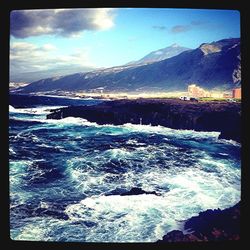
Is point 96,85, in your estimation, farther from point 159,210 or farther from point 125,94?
point 159,210

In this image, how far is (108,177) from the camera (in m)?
1.59

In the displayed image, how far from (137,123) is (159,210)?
22.2 inches

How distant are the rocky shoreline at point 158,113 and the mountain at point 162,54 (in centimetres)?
27

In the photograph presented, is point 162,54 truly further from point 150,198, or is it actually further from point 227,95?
point 150,198

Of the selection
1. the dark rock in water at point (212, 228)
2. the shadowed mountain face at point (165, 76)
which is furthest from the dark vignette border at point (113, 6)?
the shadowed mountain face at point (165, 76)

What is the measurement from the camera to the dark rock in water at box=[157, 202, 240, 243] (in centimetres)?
147

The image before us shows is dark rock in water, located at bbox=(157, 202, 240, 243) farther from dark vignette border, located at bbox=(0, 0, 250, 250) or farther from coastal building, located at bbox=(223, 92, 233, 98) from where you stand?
coastal building, located at bbox=(223, 92, 233, 98)

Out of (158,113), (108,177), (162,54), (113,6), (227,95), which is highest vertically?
(113,6)

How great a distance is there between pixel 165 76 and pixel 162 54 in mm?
175

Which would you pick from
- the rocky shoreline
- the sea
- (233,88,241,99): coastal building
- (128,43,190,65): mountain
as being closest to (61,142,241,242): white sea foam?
the sea

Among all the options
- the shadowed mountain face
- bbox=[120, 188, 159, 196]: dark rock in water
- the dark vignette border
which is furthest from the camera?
the shadowed mountain face

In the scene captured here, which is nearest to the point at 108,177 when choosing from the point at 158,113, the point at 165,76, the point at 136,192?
the point at 136,192

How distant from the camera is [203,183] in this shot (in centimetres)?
158

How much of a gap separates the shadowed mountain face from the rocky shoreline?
0.11 metres
